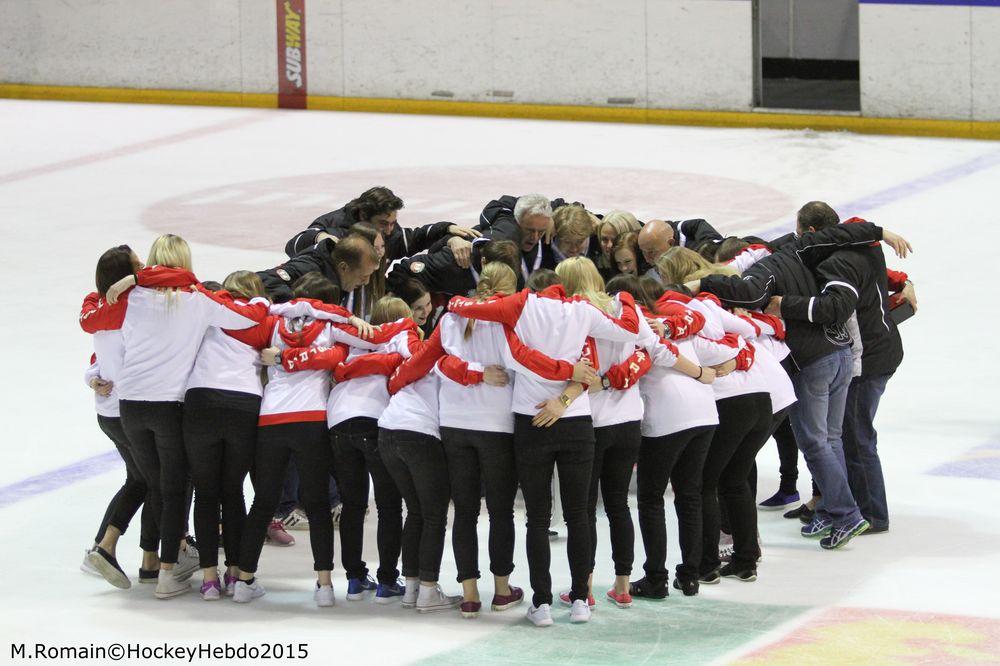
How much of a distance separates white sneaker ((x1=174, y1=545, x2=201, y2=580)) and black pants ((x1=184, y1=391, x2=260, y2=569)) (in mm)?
154

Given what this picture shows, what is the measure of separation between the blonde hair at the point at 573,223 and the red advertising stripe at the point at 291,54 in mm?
12431

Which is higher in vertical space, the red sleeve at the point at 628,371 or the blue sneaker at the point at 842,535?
the red sleeve at the point at 628,371

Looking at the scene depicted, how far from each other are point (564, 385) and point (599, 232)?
1.91 m

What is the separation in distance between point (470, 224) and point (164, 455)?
7.51 metres

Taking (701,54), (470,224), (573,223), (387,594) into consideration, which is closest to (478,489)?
(387,594)

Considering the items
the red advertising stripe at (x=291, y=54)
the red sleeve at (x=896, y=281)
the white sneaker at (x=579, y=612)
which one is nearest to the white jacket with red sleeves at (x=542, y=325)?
the white sneaker at (x=579, y=612)

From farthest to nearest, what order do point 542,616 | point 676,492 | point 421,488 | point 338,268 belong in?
point 338,268, point 676,492, point 421,488, point 542,616

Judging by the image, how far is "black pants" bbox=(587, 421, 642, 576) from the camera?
6.16m

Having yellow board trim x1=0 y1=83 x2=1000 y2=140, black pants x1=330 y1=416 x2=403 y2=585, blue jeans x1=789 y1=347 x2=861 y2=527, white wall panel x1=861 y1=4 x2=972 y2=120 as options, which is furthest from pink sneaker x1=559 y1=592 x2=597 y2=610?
white wall panel x1=861 y1=4 x2=972 y2=120

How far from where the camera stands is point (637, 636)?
590cm

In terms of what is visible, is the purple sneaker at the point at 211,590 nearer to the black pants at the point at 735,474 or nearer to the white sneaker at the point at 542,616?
the white sneaker at the point at 542,616

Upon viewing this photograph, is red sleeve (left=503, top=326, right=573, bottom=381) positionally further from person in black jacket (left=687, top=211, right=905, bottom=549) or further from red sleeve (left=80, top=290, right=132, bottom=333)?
red sleeve (left=80, top=290, right=132, bottom=333)

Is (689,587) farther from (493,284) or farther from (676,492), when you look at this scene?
(493,284)

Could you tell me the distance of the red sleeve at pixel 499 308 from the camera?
591cm
